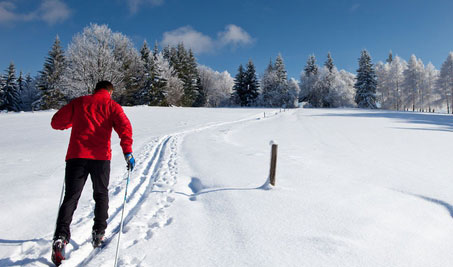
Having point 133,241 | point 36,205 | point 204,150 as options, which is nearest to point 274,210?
point 133,241

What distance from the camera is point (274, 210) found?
383 cm

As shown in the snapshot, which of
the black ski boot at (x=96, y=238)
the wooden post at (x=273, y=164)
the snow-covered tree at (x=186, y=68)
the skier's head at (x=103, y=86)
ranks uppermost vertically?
the snow-covered tree at (x=186, y=68)

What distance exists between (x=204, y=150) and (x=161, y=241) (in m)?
6.10

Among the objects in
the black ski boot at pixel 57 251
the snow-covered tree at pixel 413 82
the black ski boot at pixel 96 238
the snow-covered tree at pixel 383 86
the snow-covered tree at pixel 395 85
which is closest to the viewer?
the black ski boot at pixel 57 251

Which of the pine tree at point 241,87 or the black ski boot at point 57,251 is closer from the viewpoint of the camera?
the black ski boot at point 57,251

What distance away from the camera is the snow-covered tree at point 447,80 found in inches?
1626

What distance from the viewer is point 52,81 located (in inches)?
1324

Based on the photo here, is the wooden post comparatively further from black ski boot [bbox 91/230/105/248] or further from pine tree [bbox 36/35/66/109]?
pine tree [bbox 36/35/66/109]

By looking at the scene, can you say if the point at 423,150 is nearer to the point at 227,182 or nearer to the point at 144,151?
the point at 227,182

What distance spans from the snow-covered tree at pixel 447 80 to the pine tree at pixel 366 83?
10.5 meters

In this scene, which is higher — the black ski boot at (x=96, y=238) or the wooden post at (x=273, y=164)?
the wooden post at (x=273, y=164)

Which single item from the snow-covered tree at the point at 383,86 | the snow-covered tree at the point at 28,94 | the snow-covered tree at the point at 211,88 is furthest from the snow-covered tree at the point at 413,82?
the snow-covered tree at the point at 28,94

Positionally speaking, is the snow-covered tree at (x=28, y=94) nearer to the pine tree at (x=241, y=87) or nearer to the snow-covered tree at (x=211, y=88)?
the snow-covered tree at (x=211, y=88)

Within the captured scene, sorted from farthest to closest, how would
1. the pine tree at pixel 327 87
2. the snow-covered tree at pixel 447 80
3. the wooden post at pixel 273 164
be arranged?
the pine tree at pixel 327 87
the snow-covered tree at pixel 447 80
the wooden post at pixel 273 164
